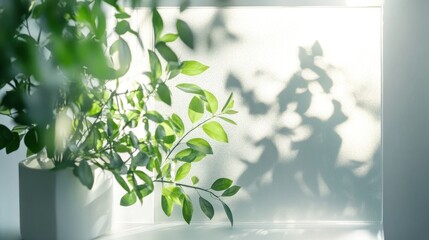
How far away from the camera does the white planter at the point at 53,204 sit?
1.42 m

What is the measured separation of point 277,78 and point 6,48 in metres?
1.09

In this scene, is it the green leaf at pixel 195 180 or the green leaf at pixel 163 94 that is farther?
the green leaf at pixel 195 180

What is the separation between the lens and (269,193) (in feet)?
5.60

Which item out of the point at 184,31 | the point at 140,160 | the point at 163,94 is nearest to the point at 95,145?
the point at 140,160

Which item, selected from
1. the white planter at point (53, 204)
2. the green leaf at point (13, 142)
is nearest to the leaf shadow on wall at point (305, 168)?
the white planter at point (53, 204)

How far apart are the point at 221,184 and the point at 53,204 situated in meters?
0.37

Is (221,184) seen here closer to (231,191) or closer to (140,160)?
(231,191)

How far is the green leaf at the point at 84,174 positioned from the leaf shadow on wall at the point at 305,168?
0.47 metres

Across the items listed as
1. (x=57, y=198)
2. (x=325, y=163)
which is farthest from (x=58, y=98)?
(x=325, y=163)

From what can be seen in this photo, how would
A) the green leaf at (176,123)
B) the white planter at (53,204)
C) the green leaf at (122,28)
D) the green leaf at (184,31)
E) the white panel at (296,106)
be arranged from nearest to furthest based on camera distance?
the green leaf at (184,31) < the green leaf at (122,28) < the white planter at (53,204) < the green leaf at (176,123) < the white panel at (296,106)

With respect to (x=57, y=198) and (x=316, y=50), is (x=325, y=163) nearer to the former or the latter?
(x=316, y=50)

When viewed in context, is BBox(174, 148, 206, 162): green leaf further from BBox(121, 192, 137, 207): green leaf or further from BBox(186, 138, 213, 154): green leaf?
BBox(121, 192, 137, 207): green leaf

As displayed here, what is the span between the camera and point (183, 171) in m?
1.58

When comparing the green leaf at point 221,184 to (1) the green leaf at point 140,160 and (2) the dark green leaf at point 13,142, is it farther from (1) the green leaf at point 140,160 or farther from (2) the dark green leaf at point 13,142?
(2) the dark green leaf at point 13,142
